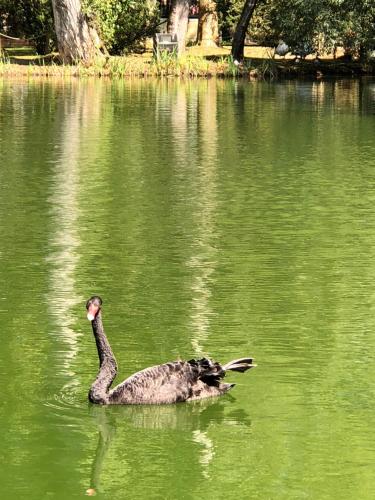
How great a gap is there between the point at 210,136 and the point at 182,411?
19141mm

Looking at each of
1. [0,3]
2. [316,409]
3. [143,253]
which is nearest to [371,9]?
[0,3]

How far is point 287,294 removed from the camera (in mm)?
13047

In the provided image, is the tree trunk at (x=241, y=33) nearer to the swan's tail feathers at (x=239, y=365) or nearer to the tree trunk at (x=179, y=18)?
the tree trunk at (x=179, y=18)

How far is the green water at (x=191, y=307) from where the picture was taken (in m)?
8.42

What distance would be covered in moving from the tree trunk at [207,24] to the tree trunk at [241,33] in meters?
3.52

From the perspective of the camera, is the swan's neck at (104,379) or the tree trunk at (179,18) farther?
the tree trunk at (179,18)

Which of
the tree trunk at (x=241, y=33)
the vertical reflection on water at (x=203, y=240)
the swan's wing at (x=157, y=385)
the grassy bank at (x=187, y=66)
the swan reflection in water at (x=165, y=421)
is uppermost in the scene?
the tree trunk at (x=241, y=33)

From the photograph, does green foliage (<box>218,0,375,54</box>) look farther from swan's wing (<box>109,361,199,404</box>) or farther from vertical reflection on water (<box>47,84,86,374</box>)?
swan's wing (<box>109,361,199,404</box>)

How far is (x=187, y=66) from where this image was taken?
5053cm

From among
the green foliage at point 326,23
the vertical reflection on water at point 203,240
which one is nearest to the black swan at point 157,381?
the vertical reflection on water at point 203,240

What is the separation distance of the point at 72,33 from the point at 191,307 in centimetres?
3830

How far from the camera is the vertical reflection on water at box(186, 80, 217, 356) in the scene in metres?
11.9

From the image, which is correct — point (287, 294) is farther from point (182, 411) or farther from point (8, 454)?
point (8, 454)

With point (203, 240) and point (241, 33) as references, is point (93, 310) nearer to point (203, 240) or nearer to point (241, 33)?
point (203, 240)
